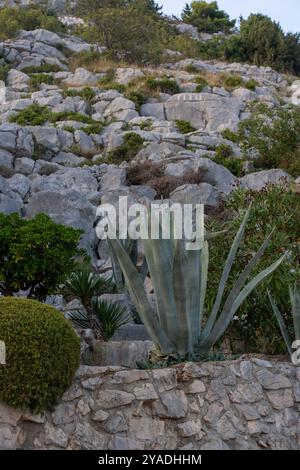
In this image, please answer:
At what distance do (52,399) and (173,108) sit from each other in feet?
69.3

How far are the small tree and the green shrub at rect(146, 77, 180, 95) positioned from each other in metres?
21.5

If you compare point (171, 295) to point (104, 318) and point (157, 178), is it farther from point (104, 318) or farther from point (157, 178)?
point (157, 178)

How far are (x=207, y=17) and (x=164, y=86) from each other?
24344 mm

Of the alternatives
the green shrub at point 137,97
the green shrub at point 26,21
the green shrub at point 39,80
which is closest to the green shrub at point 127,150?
the green shrub at point 137,97

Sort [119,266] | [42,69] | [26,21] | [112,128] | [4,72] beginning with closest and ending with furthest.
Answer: [119,266], [112,128], [4,72], [42,69], [26,21]

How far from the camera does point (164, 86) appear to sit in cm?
2714

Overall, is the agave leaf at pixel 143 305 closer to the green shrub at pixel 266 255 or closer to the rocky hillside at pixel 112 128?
the green shrub at pixel 266 255

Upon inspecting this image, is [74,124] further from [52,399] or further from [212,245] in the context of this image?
[52,399]

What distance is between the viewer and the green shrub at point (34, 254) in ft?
24.5

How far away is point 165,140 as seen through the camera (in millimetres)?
20344

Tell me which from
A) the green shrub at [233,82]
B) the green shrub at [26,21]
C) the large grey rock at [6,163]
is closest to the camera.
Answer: the large grey rock at [6,163]

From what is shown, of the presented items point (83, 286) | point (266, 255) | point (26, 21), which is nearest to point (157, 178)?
point (83, 286)

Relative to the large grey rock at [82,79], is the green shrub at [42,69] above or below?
above

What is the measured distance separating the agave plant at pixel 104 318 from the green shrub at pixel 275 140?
10629 millimetres
